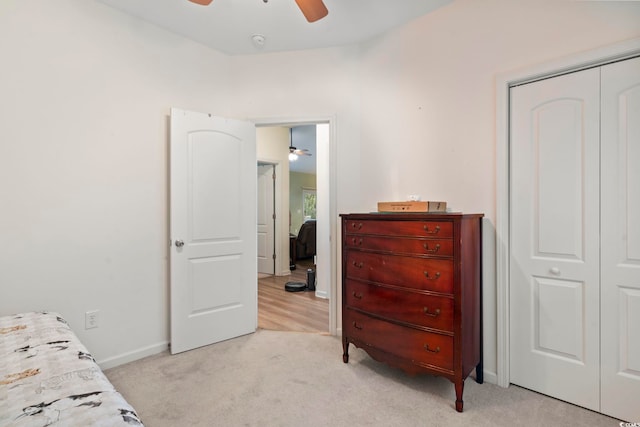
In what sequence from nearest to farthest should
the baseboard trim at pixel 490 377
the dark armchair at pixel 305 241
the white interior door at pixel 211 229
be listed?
1. the baseboard trim at pixel 490 377
2. the white interior door at pixel 211 229
3. the dark armchair at pixel 305 241

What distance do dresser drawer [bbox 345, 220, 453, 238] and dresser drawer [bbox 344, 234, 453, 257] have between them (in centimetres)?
3

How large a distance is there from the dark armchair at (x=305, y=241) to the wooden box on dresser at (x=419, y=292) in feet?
15.0

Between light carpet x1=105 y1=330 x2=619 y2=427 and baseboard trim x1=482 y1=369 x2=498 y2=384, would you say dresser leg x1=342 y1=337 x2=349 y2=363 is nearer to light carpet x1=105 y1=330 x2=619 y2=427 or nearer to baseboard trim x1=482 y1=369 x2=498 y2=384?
light carpet x1=105 y1=330 x2=619 y2=427

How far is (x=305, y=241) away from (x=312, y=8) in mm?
5542

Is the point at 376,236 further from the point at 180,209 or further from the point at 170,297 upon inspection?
the point at 170,297

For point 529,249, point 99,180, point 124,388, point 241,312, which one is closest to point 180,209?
point 99,180

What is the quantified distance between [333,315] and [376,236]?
112 cm

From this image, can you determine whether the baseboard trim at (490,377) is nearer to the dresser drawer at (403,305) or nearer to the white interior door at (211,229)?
the dresser drawer at (403,305)

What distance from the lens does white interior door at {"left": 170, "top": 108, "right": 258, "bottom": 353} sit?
2.62 meters

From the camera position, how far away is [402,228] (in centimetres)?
204

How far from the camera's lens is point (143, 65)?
2.53m

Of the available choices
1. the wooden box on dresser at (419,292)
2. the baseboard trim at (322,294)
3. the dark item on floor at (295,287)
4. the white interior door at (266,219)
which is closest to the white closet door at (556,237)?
the wooden box on dresser at (419,292)

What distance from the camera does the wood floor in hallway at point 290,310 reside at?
3.21 m

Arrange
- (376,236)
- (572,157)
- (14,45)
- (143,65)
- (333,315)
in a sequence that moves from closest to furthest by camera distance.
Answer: (572,157), (14,45), (376,236), (143,65), (333,315)
